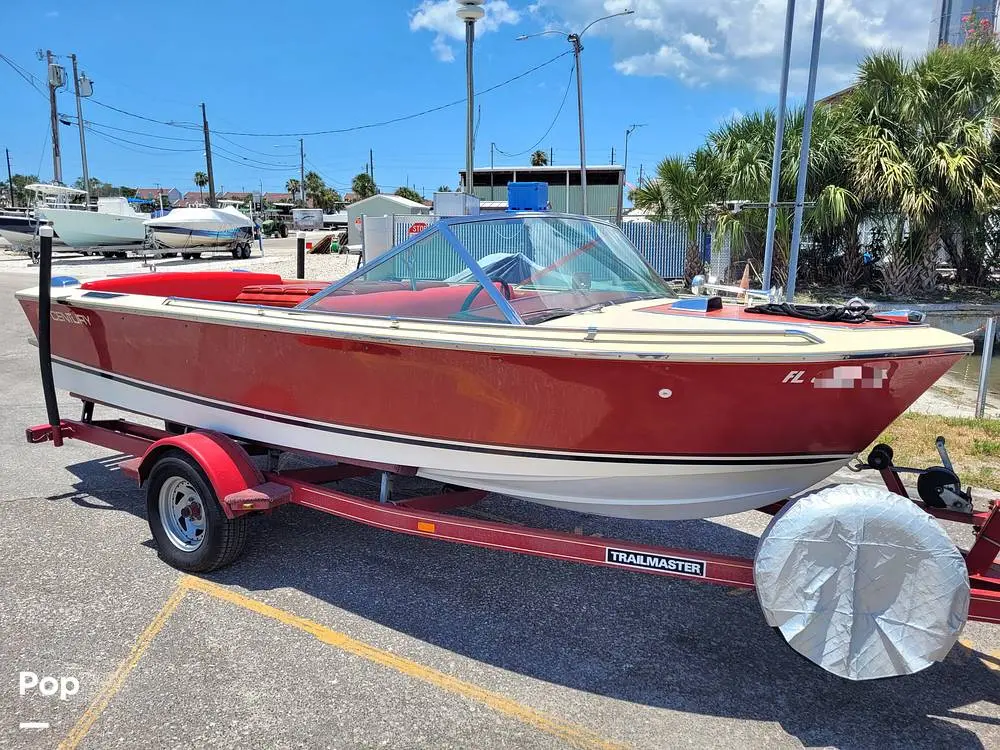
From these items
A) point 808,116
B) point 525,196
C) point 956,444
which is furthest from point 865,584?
point 808,116

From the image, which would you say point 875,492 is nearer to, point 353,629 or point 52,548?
point 353,629

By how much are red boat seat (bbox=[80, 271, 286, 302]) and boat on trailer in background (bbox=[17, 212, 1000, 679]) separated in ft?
1.90

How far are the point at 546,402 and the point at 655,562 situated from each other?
31.4 inches

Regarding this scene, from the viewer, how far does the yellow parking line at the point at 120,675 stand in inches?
105

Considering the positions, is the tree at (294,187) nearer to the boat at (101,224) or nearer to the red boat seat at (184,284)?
the boat at (101,224)

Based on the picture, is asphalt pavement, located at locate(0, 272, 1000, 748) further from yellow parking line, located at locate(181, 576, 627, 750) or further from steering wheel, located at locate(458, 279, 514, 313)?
steering wheel, located at locate(458, 279, 514, 313)

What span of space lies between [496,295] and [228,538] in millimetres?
1870

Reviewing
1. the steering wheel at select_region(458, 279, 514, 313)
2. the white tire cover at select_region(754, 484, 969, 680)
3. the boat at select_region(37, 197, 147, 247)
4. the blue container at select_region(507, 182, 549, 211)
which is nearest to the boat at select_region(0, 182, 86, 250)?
the boat at select_region(37, 197, 147, 247)

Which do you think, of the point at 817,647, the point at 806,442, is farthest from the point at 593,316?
the point at 817,647

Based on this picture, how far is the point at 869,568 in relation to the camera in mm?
2611

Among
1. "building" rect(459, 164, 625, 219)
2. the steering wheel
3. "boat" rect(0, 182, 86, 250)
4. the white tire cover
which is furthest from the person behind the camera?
"building" rect(459, 164, 625, 219)

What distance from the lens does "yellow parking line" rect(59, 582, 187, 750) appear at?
105 inches

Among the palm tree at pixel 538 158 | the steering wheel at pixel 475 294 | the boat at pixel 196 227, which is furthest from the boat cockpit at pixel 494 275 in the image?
the palm tree at pixel 538 158

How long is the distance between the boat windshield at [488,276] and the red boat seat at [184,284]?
2014 mm
